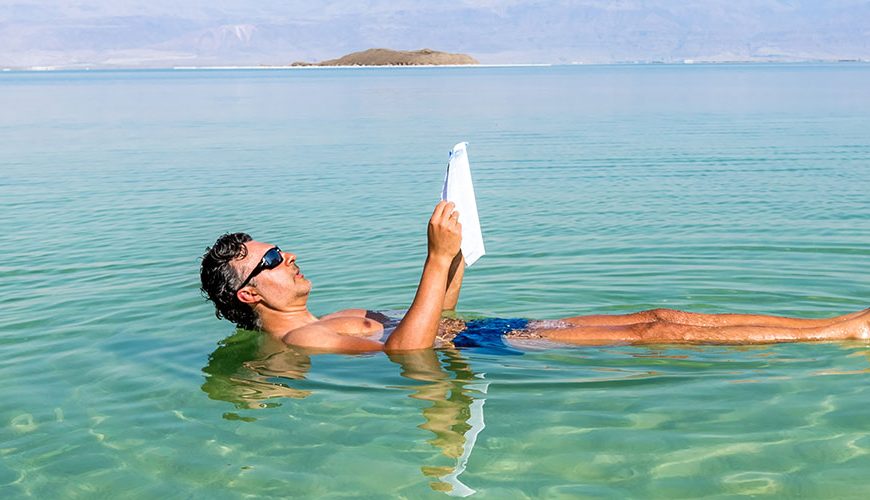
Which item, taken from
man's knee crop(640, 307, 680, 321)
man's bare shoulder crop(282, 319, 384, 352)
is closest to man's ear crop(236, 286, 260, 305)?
man's bare shoulder crop(282, 319, 384, 352)

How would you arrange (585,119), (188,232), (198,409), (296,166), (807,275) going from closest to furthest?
(198,409), (807,275), (188,232), (296,166), (585,119)

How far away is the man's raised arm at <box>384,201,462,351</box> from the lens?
6.60 metres

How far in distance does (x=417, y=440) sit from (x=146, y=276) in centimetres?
637

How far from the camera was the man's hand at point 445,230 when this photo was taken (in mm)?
6578

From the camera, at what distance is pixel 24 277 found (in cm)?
1180

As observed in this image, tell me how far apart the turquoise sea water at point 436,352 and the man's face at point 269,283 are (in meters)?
0.58

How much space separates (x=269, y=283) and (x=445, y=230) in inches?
70.2

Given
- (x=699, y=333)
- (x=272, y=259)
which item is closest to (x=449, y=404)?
(x=272, y=259)

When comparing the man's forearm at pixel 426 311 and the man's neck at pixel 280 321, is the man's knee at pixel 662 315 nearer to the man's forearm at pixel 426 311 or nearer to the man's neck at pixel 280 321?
the man's forearm at pixel 426 311

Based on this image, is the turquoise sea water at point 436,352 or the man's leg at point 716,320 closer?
the turquoise sea water at point 436,352

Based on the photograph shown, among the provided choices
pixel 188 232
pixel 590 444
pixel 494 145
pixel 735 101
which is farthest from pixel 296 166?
pixel 735 101

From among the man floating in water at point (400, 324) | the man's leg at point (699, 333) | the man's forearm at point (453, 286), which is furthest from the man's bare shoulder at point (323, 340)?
the man's leg at point (699, 333)

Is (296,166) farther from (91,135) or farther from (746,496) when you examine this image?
(746,496)

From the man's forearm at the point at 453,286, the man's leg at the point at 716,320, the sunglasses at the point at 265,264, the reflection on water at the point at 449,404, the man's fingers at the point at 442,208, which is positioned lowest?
the reflection on water at the point at 449,404
